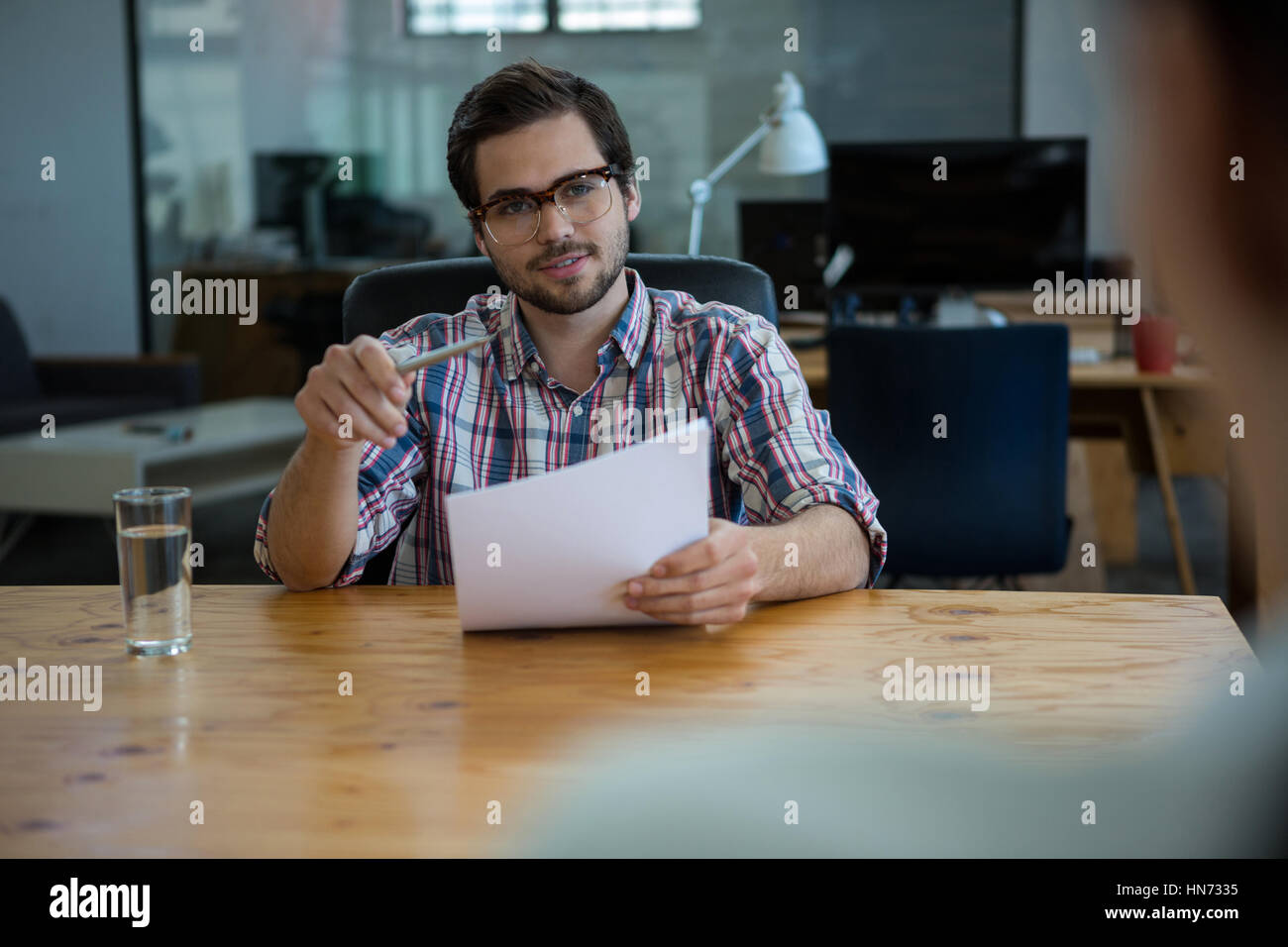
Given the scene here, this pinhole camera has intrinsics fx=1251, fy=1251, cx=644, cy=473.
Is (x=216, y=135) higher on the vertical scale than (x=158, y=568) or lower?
higher

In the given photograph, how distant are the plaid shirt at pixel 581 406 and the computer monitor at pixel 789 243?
2.09 meters

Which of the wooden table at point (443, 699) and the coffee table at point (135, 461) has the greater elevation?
the wooden table at point (443, 699)

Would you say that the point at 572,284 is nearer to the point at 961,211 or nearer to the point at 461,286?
the point at 461,286

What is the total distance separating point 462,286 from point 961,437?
4.06 feet

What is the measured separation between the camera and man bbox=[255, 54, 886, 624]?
4.55ft

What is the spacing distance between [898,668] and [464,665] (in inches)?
13.4

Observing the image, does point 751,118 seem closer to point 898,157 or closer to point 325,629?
point 898,157

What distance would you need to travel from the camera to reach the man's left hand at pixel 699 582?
1.02 meters

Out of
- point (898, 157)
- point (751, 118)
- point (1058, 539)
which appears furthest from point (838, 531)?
point (751, 118)

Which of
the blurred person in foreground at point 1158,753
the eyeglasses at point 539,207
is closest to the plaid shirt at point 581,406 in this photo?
the eyeglasses at point 539,207

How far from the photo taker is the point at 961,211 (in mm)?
3264

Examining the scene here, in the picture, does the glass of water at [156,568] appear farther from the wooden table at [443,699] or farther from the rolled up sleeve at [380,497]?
the rolled up sleeve at [380,497]

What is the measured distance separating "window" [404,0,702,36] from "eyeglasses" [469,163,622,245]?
444cm

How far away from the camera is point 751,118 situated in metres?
5.60
